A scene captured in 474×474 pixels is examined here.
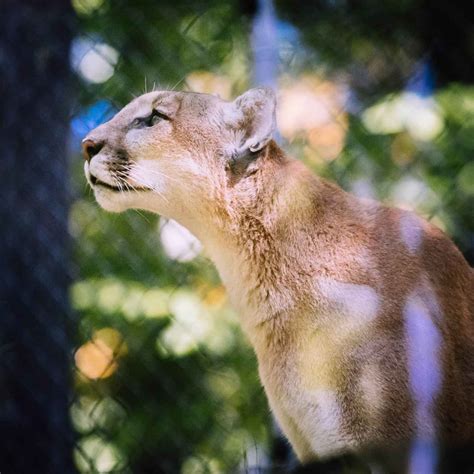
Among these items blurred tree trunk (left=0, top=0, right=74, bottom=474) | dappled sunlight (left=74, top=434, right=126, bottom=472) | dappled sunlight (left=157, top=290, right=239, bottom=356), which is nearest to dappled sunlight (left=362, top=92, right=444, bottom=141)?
dappled sunlight (left=157, top=290, right=239, bottom=356)

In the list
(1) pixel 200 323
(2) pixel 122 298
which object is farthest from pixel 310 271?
(2) pixel 122 298

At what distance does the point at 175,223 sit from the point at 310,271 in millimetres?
807

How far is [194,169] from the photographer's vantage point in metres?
1.96

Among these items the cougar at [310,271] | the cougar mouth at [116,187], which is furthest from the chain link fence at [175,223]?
the cougar mouth at [116,187]

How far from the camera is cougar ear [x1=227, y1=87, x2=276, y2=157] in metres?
1.89

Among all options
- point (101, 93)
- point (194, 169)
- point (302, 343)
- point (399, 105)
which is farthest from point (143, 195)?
point (101, 93)

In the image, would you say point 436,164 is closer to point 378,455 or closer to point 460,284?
point 460,284

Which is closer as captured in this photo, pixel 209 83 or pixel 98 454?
pixel 209 83

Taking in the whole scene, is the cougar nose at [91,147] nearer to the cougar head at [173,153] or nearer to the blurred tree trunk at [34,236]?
the cougar head at [173,153]

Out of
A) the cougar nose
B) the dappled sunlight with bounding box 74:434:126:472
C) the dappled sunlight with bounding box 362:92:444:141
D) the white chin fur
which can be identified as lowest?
the dappled sunlight with bounding box 74:434:126:472

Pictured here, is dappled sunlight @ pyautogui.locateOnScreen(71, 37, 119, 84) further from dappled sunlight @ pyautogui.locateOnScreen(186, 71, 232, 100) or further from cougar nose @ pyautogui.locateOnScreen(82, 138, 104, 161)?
cougar nose @ pyautogui.locateOnScreen(82, 138, 104, 161)

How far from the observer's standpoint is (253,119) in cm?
192

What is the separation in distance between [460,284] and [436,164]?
1.28 ft

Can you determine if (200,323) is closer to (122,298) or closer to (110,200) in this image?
(122,298)
